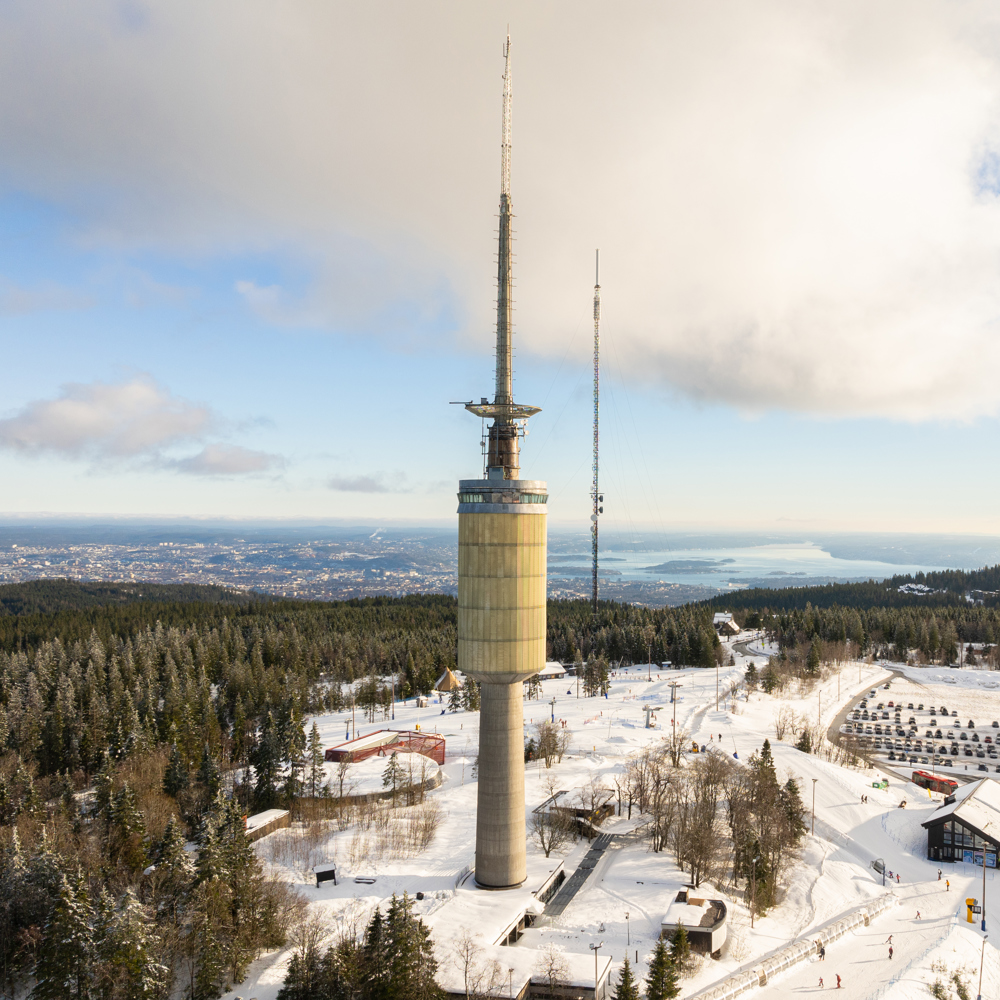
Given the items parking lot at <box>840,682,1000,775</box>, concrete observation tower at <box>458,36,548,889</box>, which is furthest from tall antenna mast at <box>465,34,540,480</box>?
parking lot at <box>840,682,1000,775</box>

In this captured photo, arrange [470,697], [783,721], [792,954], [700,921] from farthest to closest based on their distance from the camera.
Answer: [470,697] < [783,721] < [700,921] < [792,954]

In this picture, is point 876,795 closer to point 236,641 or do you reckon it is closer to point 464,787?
point 464,787

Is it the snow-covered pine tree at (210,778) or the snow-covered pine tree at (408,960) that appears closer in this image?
the snow-covered pine tree at (408,960)

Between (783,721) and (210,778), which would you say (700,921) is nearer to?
(210,778)

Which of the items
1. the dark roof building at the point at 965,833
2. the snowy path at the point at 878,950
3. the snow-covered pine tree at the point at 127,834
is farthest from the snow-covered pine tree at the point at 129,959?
the dark roof building at the point at 965,833

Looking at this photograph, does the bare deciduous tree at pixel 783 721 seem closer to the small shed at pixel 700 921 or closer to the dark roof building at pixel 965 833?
the dark roof building at pixel 965 833

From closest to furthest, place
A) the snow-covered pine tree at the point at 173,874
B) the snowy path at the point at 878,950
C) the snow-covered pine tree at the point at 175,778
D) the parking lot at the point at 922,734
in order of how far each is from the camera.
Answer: the snowy path at the point at 878,950
the snow-covered pine tree at the point at 173,874
the snow-covered pine tree at the point at 175,778
the parking lot at the point at 922,734

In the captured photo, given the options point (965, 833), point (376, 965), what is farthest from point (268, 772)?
point (965, 833)
